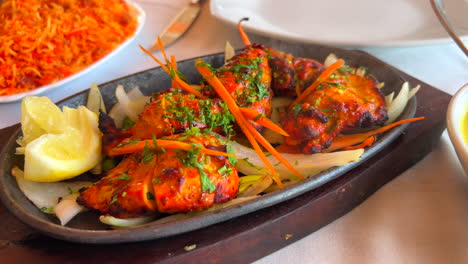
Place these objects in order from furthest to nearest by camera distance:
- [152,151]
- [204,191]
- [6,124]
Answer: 1. [6,124]
2. [152,151]
3. [204,191]

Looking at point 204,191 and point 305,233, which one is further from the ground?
point 204,191

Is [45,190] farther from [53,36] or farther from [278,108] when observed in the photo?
[53,36]

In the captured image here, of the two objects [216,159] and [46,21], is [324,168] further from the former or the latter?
[46,21]

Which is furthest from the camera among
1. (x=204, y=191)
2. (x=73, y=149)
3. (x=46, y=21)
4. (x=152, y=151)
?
(x=46, y=21)

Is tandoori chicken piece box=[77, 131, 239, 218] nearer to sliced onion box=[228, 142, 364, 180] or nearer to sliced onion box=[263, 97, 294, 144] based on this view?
sliced onion box=[228, 142, 364, 180]

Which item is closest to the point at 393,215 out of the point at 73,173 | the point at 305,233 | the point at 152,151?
the point at 305,233

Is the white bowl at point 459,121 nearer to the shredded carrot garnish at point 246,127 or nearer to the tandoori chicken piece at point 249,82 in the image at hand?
the shredded carrot garnish at point 246,127
